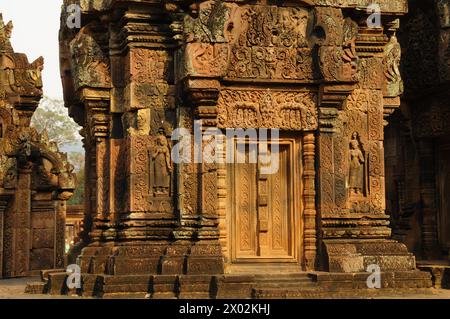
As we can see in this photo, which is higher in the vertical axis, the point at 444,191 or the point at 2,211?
the point at 444,191

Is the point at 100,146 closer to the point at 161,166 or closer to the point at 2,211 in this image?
the point at 161,166

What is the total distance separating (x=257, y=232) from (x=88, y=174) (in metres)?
3.95

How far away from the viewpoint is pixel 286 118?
46.7 ft

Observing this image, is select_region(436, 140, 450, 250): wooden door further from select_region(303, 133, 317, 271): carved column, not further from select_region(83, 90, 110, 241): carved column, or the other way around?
select_region(83, 90, 110, 241): carved column

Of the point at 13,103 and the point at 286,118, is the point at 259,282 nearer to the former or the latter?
the point at 286,118

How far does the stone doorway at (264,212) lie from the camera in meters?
14.1

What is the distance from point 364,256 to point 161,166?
3264mm

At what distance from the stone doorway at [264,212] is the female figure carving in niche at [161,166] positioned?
3.08ft

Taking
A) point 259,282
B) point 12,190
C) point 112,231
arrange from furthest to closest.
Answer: point 12,190, point 112,231, point 259,282

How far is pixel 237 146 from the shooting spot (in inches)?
559

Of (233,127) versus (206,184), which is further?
(233,127)

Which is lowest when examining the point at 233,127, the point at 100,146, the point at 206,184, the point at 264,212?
the point at 264,212

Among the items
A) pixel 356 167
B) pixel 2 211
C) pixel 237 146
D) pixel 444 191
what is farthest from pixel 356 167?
pixel 2 211
